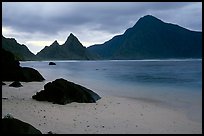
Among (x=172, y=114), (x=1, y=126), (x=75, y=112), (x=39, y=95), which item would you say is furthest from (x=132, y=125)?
(x=39, y=95)

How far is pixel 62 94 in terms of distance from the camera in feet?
58.9

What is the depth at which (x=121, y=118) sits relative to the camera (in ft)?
45.5

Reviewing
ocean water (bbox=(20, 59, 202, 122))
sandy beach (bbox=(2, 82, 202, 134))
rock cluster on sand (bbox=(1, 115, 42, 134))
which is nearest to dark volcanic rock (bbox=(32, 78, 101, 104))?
sandy beach (bbox=(2, 82, 202, 134))

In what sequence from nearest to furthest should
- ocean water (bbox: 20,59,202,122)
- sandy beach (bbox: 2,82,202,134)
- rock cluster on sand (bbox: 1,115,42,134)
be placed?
rock cluster on sand (bbox: 1,115,42,134)
sandy beach (bbox: 2,82,202,134)
ocean water (bbox: 20,59,202,122)

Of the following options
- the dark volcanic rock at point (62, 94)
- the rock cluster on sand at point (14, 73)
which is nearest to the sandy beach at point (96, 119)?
the dark volcanic rock at point (62, 94)

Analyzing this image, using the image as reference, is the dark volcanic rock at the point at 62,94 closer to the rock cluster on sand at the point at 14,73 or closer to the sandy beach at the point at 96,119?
the sandy beach at the point at 96,119

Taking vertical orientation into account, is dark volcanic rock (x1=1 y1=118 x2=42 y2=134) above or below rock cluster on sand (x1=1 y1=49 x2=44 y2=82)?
below

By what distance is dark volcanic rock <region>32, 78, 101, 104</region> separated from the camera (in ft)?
58.3

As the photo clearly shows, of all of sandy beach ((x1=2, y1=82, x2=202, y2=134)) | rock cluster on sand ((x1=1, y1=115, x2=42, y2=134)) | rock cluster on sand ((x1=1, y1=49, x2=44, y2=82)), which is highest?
rock cluster on sand ((x1=1, y1=49, x2=44, y2=82))

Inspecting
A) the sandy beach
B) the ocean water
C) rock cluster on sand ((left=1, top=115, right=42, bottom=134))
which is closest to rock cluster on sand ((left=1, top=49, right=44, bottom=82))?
the ocean water

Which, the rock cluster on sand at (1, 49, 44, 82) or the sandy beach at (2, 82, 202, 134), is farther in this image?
the rock cluster on sand at (1, 49, 44, 82)

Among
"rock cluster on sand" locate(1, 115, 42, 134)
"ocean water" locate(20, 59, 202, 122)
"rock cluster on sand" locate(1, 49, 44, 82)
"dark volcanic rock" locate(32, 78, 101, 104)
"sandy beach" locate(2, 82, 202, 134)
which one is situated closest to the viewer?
"rock cluster on sand" locate(1, 115, 42, 134)

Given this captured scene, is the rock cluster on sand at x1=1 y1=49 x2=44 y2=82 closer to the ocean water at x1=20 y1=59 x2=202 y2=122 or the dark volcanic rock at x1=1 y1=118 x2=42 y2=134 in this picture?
the ocean water at x1=20 y1=59 x2=202 y2=122

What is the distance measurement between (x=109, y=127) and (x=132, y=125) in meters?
1.32
